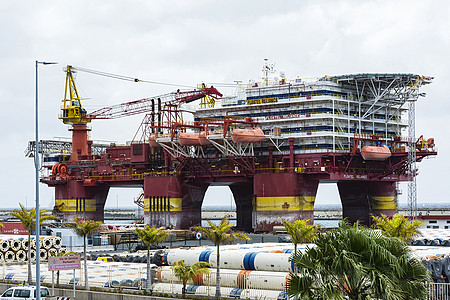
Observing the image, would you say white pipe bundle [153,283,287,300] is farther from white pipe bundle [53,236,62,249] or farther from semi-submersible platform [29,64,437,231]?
semi-submersible platform [29,64,437,231]

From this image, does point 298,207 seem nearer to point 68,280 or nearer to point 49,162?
point 68,280

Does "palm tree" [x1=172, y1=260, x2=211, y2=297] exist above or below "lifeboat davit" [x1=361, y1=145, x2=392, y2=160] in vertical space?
below

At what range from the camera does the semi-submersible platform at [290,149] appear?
84.2m

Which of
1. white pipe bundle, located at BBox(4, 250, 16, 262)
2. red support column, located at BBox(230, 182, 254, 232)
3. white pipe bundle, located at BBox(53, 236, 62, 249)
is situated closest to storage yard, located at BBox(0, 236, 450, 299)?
white pipe bundle, located at BBox(4, 250, 16, 262)

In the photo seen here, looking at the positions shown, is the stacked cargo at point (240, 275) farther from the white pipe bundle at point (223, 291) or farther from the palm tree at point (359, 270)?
the palm tree at point (359, 270)

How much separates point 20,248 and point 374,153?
44579 mm

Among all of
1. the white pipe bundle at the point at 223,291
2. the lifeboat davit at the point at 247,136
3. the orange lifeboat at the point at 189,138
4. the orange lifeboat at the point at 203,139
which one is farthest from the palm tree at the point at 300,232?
the orange lifeboat at the point at 189,138

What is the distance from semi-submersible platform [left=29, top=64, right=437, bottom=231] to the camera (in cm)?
8419

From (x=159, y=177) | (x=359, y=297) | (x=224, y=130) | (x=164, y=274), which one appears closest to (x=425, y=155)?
(x=224, y=130)

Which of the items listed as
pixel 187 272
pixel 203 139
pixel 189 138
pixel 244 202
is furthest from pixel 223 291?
pixel 244 202

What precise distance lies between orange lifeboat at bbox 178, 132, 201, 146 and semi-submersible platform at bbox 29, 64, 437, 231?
0.13 meters

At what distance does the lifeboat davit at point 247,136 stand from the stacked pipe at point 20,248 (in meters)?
32.0

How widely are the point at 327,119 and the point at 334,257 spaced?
6641cm

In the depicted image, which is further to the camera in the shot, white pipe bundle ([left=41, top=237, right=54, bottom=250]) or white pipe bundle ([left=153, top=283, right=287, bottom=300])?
white pipe bundle ([left=41, top=237, right=54, bottom=250])
